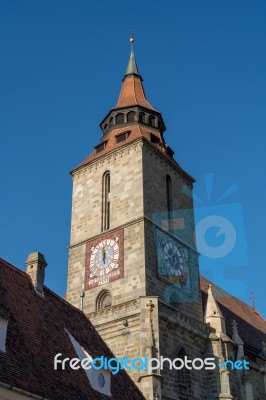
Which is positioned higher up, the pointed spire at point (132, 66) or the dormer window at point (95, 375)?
the pointed spire at point (132, 66)

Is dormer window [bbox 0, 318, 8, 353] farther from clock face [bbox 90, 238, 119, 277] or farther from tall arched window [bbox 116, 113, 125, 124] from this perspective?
tall arched window [bbox 116, 113, 125, 124]

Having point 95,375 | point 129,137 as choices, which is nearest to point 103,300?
point 95,375

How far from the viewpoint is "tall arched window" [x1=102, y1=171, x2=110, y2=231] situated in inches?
1030

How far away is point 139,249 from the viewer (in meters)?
23.8

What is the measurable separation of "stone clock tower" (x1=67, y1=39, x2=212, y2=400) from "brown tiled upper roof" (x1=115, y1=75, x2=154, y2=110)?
0.91 ft

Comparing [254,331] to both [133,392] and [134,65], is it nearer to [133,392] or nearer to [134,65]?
[133,392]

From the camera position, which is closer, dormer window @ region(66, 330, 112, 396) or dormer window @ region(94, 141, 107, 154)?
dormer window @ region(66, 330, 112, 396)

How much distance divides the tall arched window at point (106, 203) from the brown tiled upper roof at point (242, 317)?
6.59m

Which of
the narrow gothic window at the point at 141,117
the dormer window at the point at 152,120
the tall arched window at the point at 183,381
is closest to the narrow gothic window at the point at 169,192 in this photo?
the dormer window at the point at 152,120

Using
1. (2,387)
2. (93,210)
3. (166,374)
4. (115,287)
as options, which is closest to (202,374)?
(166,374)

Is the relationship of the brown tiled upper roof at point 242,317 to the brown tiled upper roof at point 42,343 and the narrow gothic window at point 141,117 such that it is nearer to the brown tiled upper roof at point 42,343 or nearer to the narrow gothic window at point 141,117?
the narrow gothic window at point 141,117

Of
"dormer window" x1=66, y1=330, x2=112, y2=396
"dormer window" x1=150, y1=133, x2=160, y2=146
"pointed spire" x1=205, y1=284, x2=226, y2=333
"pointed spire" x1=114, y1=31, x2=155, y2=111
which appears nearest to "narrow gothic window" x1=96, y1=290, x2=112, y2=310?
"pointed spire" x1=205, y1=284, x2=226, y2=333

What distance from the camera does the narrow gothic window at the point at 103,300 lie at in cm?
2395

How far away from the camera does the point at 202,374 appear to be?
23031 millimetres
